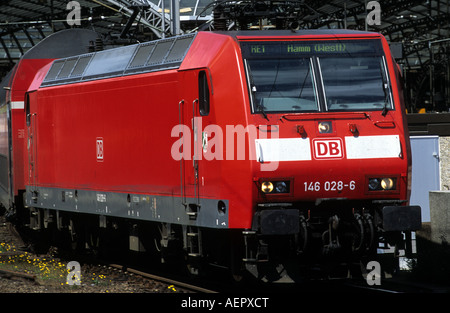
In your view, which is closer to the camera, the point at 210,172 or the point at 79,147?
the point at 210,172

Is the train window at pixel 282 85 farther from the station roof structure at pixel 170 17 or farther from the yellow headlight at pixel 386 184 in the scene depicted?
the station roof structure at pixel 170 17

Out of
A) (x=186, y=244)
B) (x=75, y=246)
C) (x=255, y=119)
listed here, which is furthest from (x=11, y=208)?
(x=255, y=119)

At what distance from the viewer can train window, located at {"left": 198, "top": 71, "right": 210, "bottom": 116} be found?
12.1 meters

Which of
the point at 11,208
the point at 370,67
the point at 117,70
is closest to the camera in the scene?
the point at 370,67

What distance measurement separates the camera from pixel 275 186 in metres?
11.5

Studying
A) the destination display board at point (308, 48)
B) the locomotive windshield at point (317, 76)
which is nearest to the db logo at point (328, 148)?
Result: the locomotive windshield at point (317, 76)

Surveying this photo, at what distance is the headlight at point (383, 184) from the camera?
11.8m

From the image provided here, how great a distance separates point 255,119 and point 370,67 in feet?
6.04

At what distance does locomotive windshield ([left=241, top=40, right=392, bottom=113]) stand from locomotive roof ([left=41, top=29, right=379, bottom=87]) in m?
0.21

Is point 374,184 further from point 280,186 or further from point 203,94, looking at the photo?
point 203,94

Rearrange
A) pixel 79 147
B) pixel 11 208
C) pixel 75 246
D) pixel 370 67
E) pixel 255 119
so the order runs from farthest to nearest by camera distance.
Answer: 1. pixel 11 208
2. pixel 75 246
3. pixel 79 147
4. pixel 370 67
5. pixel 255 119

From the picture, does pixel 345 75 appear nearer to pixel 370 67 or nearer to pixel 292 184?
pixel 370 67

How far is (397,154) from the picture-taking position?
11789 mm

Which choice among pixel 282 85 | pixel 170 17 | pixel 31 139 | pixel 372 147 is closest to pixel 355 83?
pixel 372 147
